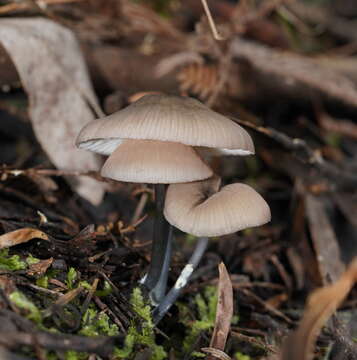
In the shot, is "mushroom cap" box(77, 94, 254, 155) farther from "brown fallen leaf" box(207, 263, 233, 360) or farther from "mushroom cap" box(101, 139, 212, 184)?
"brown fallen leaf" box(207, 263, 233, 360)

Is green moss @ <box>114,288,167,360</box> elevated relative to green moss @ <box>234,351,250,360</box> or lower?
elevated

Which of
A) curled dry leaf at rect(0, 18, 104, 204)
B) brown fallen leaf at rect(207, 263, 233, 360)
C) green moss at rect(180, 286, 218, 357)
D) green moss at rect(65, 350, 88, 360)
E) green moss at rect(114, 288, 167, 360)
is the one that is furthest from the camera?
curled dry leaf at rect(0, 18, 104, 204)

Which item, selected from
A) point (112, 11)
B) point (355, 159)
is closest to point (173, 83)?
point (112, 11)

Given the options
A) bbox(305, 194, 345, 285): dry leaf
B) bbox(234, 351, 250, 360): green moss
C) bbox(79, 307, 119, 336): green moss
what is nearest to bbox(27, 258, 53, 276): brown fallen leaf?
bbox(79, 307, 119, 336): green moss

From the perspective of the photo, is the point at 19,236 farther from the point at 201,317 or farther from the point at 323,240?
the point at 323,240

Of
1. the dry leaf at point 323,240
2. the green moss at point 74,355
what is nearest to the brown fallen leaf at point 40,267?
the green moss at point 74,355

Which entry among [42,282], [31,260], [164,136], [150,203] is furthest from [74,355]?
[150,203]
